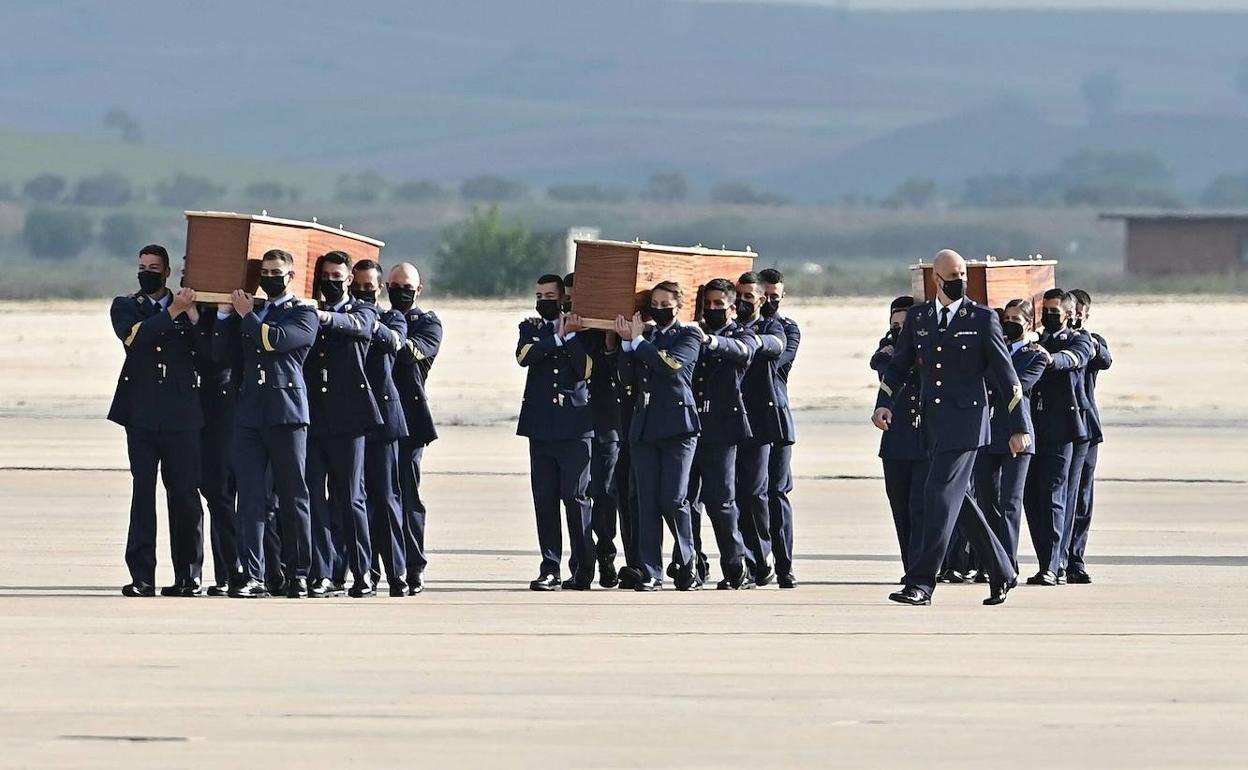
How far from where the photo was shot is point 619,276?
14.9 m

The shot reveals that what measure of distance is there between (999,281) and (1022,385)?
76cm

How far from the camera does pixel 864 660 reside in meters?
11.7

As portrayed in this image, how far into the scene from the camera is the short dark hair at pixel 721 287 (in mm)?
15110

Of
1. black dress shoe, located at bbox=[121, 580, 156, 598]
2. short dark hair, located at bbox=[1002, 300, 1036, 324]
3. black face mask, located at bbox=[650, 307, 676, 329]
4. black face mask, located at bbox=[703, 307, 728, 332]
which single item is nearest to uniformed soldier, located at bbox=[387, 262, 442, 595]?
black face mask, located at bbox=[650, 307, 676, 329]

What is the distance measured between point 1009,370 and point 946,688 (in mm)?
3507

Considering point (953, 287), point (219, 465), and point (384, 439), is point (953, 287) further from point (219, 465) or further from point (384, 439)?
point (219, 465)

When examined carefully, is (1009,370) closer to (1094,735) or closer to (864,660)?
(864,660)

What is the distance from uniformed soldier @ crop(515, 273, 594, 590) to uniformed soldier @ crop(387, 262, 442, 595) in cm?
54

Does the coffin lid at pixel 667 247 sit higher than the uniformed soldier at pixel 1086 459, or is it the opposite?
the coffin lid at pixel 667 247

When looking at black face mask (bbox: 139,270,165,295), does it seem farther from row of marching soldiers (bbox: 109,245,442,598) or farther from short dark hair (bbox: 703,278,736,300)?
short dark hair (bbox: 703,278,736,300)

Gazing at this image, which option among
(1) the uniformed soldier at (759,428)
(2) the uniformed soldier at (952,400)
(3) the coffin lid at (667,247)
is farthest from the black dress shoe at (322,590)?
(2) the uniformed soldier at (952,400)

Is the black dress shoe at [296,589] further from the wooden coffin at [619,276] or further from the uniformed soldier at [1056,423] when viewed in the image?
the uniformed soldier at [1056,423]

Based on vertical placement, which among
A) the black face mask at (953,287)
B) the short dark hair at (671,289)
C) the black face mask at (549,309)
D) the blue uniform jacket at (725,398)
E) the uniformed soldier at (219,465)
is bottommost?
the uniformed soldier at (219,465)

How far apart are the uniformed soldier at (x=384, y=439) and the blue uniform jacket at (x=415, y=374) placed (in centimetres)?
10
